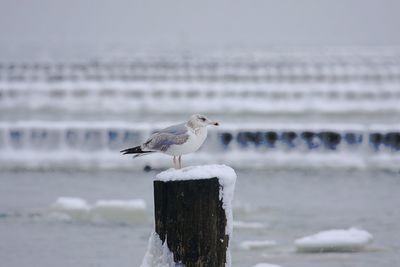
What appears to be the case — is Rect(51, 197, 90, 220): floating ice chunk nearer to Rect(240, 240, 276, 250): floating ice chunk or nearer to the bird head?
Rect(240, 240, 276, 250): floating ice chunk

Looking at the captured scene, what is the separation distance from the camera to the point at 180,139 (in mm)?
4199

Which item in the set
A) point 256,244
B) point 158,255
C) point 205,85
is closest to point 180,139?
point 158,255

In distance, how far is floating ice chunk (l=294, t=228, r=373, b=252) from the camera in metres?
6.59

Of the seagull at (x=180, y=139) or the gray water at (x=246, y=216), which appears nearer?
the seagull at (x=180, y=139)

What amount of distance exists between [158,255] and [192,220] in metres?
0.24

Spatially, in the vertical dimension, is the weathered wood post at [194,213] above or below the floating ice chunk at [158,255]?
above

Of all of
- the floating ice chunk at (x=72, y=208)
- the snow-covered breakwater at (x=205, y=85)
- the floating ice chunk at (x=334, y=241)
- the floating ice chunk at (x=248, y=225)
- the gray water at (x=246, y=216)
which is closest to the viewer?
the gray water at (x=246, y=216)

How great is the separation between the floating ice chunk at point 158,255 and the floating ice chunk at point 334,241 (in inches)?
119

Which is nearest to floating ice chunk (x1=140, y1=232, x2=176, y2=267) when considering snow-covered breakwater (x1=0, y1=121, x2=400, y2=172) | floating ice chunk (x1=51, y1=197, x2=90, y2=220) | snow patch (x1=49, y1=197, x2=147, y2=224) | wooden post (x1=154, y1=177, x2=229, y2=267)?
wooden post (x1=154, y1=177, x2=229, y2=267)

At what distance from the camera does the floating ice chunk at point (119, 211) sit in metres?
7.66

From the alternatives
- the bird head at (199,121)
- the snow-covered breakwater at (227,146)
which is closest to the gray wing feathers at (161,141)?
the bird head at (199,121)

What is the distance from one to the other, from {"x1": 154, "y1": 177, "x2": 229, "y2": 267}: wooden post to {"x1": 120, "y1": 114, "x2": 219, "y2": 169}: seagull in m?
0.69

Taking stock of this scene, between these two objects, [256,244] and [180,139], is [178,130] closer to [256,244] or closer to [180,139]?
[180,139]

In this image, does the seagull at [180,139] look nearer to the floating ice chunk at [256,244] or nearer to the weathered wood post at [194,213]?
the weathered wood post at [194,213]
